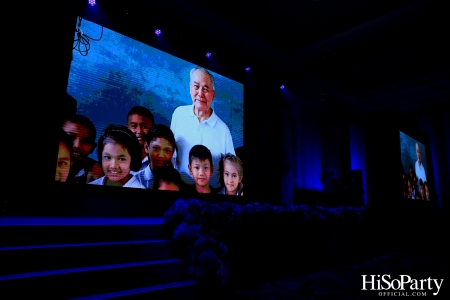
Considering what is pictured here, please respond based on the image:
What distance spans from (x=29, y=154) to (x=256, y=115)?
4.82 m

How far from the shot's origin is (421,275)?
12.7ft

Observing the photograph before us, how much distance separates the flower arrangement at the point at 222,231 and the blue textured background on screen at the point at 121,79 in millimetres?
1785

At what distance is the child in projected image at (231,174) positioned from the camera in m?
5.76

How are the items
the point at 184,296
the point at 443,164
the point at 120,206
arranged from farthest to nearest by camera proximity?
the point at 443,164, the point at 120,206, the point at 184,296

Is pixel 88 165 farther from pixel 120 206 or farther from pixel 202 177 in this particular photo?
pixel 202 177

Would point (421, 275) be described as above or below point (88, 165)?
below

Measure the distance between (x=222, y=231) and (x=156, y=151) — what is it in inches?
76.1

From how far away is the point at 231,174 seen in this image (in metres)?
5.88

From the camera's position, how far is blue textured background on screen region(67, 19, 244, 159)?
4.16m

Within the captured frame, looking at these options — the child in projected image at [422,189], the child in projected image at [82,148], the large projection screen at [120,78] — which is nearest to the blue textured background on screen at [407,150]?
the child in projected image at [422,189]

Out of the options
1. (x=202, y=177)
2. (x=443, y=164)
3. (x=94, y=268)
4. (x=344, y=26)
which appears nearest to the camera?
(x=94, y=268)

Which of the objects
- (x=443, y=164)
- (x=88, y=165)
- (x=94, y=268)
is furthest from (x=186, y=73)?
(x=443, y=164)

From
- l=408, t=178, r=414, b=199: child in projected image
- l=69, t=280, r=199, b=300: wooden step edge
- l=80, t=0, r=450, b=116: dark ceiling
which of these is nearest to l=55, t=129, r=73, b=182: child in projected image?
l=69, t=280, r=199, b=300: wooden step edge

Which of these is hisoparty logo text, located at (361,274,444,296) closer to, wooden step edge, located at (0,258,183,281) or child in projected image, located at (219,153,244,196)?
wooden step edge, located at (0,258,183,281)
